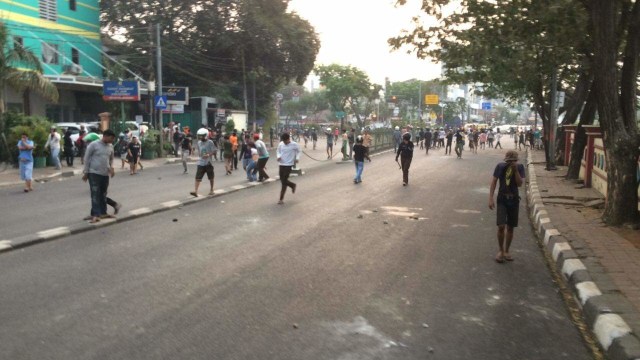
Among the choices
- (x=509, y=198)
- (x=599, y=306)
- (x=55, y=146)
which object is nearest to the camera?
(x=599, y=306)

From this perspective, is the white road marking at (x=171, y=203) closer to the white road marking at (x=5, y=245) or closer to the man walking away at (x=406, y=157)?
the white road marking at (x=5, y=245)

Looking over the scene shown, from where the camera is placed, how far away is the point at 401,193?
47.4 feet

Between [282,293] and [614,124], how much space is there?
22.3 ft

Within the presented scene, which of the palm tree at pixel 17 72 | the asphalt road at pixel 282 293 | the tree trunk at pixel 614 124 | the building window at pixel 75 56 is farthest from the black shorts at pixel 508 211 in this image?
the building window at pixel 75 56

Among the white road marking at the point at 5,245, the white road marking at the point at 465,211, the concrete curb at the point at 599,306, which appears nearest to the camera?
the concrete curb at the point at 599,306

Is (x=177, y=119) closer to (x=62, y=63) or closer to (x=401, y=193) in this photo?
(x=62, y=63)

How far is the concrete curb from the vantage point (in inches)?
170

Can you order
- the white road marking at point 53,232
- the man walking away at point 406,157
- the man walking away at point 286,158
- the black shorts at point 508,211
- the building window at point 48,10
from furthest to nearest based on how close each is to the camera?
1. the building window at point 48,10
2. the man walking away at point 406,157
3. the man walking away at point 286,158
4. the white road marking at point 53,232
5. the black shorts at point 508,211

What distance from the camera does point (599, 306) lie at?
5.16m

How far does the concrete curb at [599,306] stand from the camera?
4320mm

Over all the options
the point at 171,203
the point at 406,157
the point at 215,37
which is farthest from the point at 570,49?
the point at 215,37

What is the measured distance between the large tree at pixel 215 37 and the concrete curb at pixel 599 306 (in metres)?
33.2

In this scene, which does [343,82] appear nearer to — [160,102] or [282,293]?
[160,102]

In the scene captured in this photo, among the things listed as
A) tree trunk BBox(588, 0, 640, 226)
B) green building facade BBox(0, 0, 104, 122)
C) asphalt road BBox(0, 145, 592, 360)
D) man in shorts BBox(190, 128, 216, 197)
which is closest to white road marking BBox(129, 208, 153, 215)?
asphalt road BBox(0, 145, 592, 360)
